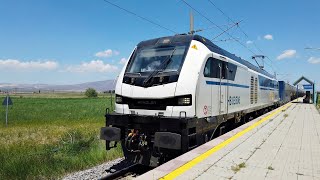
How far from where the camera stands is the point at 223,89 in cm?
874

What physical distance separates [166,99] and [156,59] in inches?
52.5

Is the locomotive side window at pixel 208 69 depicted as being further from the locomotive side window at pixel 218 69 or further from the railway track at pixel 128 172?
the railway track at pixel 128 172

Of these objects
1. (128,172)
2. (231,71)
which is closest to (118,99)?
(128,172)

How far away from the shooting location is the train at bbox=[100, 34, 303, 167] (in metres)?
6.57

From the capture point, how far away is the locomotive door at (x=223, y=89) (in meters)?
8.49

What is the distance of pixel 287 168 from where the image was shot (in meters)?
5.50

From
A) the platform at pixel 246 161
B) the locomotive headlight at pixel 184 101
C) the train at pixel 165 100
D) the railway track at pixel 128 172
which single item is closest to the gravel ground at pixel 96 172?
the railway track at pixel 128 172

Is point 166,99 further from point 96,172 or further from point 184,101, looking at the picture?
point 96,172

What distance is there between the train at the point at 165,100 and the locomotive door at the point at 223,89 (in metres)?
0.11

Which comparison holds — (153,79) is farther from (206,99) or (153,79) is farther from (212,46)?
(212,46)

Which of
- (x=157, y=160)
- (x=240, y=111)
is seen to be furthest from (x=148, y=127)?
(x=240, y=111)

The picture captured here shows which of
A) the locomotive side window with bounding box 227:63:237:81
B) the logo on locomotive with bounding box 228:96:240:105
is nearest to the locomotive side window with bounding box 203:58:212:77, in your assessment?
the locomotive side window with bounding box 227:63:237:81

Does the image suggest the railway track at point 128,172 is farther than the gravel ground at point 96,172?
No

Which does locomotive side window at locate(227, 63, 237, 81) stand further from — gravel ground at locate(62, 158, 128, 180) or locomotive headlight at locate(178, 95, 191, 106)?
gravel ground at locate(62, 158, 128, 180)
